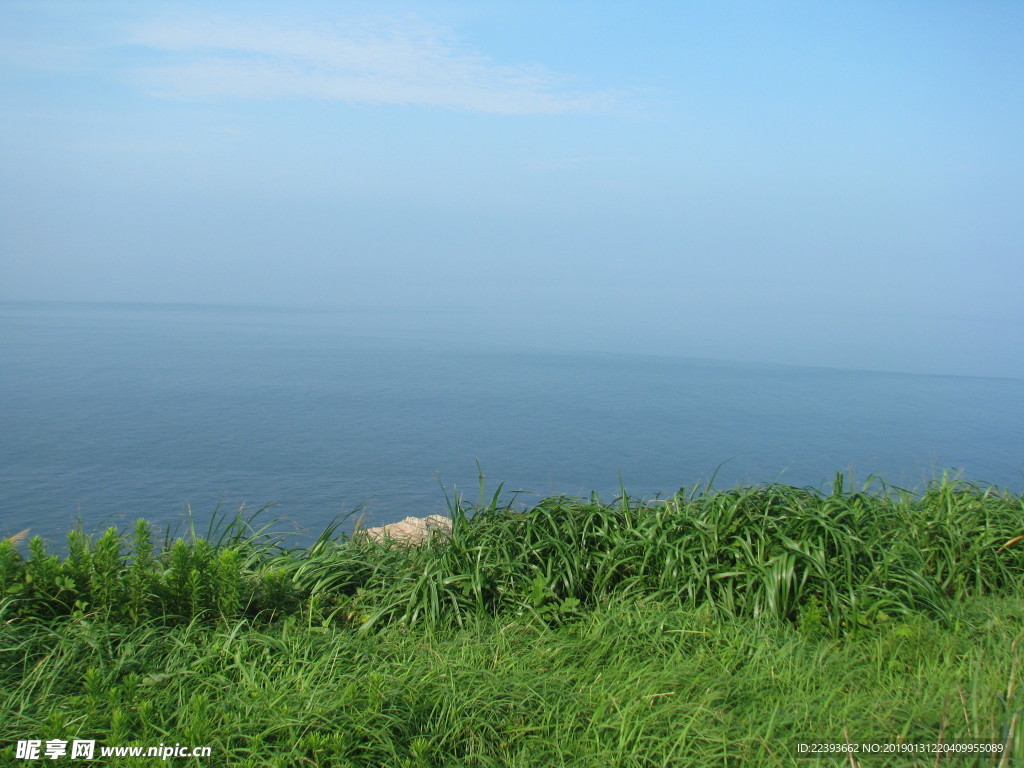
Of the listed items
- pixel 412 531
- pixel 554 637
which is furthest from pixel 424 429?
pixel 554 637

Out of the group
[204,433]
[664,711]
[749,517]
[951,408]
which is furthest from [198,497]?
[951,408]

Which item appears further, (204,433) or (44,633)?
(204,433)

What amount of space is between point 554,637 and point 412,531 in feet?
6.21

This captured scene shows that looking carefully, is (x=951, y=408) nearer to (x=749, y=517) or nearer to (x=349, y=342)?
(x=749, y=517)

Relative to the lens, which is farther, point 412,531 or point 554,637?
point 412,531

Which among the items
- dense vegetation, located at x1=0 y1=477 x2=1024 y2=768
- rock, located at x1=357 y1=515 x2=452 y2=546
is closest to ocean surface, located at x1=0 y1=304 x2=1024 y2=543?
rock, located at x1=357 y1=515 x2=452 y2=546

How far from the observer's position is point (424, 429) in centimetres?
1401

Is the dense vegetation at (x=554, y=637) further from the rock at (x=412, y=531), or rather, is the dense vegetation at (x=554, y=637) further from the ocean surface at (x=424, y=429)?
the ocean surface at (x=424, y=429)

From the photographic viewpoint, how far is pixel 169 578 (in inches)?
139

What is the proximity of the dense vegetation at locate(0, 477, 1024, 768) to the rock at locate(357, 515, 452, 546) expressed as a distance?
0.19 meters

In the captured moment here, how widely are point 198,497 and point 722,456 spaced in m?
7.47

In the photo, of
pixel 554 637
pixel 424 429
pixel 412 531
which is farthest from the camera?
pixel 424 429

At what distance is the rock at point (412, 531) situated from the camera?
185 inches

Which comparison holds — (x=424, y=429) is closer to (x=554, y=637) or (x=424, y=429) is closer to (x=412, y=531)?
(x=412, y=531)
